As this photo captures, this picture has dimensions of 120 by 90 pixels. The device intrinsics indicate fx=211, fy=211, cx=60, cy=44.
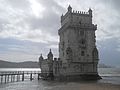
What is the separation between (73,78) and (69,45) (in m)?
10.5

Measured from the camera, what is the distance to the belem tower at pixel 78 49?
6694 cm

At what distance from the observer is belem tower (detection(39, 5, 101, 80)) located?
66938 millimetres

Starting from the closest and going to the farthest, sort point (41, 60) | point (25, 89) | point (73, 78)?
1. point (25, 89)
2. point (73, 78)
3. point (41, 60)

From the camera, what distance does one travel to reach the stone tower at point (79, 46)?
6706cm

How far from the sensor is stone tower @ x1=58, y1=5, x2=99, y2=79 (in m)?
67.1

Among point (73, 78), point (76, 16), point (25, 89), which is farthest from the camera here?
point (76, 16)

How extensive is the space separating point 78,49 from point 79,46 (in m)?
1.03

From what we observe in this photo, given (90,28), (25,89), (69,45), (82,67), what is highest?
(90,28)

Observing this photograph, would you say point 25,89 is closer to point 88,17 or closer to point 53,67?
point 53,67

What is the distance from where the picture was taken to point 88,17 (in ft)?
234

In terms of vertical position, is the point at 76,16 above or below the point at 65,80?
above

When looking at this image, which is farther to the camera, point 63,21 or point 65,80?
point 63,21

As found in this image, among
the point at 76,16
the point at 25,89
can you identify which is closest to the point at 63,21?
the point at 76,16

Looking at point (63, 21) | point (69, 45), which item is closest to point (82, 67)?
point (69, 45)
